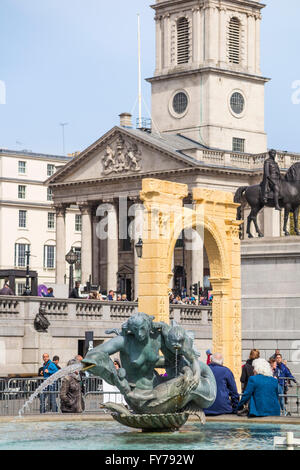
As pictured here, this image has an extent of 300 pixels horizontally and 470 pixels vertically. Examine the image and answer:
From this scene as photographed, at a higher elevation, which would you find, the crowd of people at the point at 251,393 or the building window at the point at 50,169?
the building window at the point at 50,169

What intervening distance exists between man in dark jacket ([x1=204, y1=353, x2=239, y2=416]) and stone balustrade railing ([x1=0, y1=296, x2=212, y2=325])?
28.2m

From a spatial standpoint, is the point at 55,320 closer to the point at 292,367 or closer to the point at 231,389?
the point at 292,367

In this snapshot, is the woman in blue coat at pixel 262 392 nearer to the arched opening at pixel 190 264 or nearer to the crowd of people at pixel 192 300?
the crowd of people at pixel 192 300

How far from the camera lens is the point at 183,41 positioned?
105312mm

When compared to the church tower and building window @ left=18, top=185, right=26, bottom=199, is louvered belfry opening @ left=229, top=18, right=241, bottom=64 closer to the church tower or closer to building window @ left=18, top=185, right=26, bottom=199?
the church tower

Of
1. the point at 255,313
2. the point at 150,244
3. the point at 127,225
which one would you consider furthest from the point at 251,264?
the point at 127,225

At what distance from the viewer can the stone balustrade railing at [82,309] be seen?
160 ft

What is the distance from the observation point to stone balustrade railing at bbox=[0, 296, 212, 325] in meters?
48.8

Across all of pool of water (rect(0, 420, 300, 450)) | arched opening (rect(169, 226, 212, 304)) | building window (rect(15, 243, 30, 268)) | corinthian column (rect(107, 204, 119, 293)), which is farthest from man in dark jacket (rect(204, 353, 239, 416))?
building window (rect(15, 243, 30, 268))

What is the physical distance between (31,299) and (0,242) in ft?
216

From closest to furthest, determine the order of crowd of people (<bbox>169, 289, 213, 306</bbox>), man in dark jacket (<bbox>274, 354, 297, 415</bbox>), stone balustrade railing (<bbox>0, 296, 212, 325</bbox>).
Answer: man in dark jacket (<bbox>274, 354, 297, 415</bbox>), stone balustrade railing (<bbox>0, 296, 212, 325</bbox>), crowd of people (<bbox>169, 289, 213, 306</bbox>)

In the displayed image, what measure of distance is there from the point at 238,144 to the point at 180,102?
19.6ft

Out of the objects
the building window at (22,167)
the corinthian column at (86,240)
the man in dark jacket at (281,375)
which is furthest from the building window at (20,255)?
the man in dark jacket at (281,375)

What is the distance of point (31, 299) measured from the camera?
49.1m
